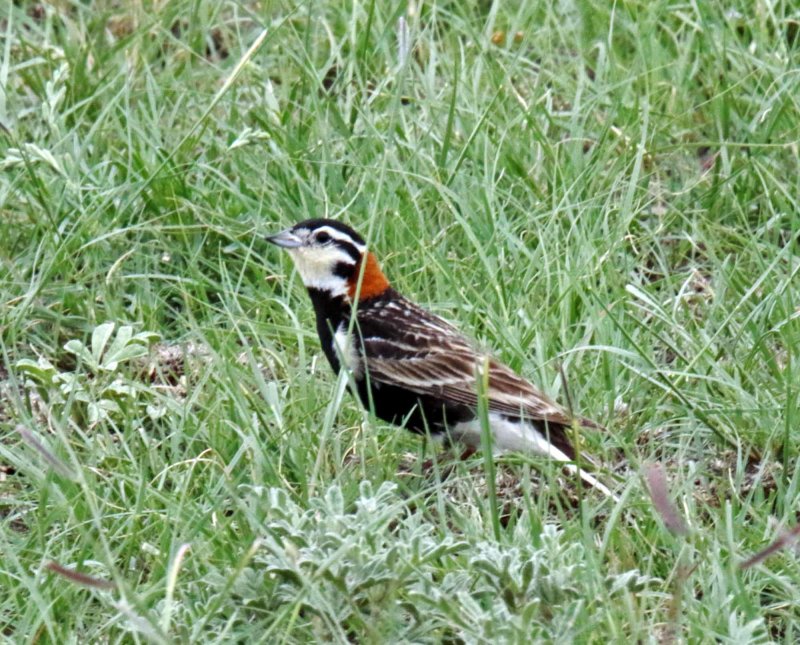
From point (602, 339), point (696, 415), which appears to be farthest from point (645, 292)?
point (696, 415)

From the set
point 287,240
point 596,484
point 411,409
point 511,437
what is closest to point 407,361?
point 411,409

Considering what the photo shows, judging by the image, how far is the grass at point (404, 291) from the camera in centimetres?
439

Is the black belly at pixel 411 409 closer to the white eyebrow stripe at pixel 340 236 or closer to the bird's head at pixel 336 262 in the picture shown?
the bird's head at pixel 336 262

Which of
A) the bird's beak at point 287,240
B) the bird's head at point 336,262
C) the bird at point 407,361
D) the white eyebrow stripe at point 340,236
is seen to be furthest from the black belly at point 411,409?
the bird's beak at point 287,240

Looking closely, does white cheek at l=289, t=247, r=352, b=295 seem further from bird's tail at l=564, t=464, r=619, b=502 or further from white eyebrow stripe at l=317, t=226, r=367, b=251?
bird's tail at l=564, t=464, r=619, b=502

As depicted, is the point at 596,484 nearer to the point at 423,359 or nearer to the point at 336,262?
the point at 423,359

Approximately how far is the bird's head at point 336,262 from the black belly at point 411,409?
443 millimetres

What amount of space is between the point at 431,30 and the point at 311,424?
284 centimetres

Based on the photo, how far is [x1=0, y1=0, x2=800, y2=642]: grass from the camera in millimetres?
4387

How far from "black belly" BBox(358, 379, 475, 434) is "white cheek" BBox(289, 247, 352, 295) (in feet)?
1.56

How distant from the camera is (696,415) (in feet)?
18.1

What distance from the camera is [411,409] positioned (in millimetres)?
5855

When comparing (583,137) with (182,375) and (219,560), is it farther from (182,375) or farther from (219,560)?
(219,560)

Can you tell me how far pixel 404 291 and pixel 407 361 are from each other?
2.53 ft
